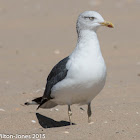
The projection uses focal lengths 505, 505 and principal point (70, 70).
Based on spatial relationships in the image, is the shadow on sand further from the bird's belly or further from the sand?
the bird's belly

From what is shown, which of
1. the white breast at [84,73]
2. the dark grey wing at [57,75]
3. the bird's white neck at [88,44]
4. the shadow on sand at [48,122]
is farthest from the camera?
the shadow on sand at [48,122]

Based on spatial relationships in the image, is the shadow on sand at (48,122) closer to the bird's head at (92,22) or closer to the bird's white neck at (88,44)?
the bird's white neck at (88,44)

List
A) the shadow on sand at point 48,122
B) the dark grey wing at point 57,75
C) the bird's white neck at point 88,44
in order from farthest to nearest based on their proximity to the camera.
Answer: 1. the shadow on sand at point 48,122
2. the dark grey wing at point 57,75
3. the bird's white neck at point 88,44

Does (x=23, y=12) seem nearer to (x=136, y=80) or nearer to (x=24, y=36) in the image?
(x=24, y=36)

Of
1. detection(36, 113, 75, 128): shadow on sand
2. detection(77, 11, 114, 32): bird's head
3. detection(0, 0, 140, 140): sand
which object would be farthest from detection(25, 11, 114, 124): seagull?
detection(36, 113, 75, 128): shadow on sand

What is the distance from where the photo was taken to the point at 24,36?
13.6m

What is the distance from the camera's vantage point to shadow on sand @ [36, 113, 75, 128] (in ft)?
22.1

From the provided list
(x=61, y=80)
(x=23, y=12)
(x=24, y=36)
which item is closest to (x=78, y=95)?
(x=61, y=80)

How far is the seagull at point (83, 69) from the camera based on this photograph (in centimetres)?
577

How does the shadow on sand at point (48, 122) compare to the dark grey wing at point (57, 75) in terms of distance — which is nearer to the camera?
the dark grey wing at point (57, 75)

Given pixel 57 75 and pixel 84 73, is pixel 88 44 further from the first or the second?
pixel 57 75

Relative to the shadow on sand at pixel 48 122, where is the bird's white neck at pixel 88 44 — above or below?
above

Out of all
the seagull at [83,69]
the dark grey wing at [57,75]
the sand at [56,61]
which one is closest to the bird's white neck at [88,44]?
the seagull at [83,69]

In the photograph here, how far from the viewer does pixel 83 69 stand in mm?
5738
